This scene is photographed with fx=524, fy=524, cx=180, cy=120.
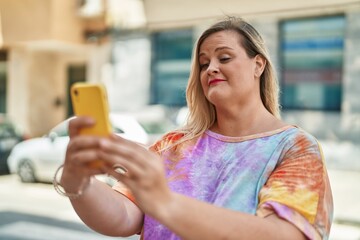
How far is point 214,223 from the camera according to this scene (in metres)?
1.08

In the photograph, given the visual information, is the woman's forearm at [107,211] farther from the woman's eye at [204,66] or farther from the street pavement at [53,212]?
the street pavement at [53,212]

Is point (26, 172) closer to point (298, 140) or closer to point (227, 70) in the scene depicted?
point (227, 70)

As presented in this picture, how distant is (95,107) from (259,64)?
0.71 meters

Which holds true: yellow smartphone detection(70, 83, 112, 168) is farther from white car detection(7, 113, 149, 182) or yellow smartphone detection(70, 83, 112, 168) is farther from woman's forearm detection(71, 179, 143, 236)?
white car detection(7, 113, 149, 182)

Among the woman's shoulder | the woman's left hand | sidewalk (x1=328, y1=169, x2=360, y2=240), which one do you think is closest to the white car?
sidewalk (x1=328, y1=169, x2=360, y2=240)

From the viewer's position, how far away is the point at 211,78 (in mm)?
1539

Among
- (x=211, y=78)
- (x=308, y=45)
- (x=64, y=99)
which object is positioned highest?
(x=211, y=78)

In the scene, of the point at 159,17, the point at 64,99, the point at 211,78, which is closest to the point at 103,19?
the point at 159,17

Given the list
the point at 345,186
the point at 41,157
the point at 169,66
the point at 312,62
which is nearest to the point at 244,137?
the point at 345,186

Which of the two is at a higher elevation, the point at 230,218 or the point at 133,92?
the point at 230,218

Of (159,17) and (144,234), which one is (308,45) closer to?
(159,17)

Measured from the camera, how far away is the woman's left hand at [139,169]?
3.18 feet

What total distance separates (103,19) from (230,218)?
15583 millimetres

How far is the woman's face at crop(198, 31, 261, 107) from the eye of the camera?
1.52 metres
